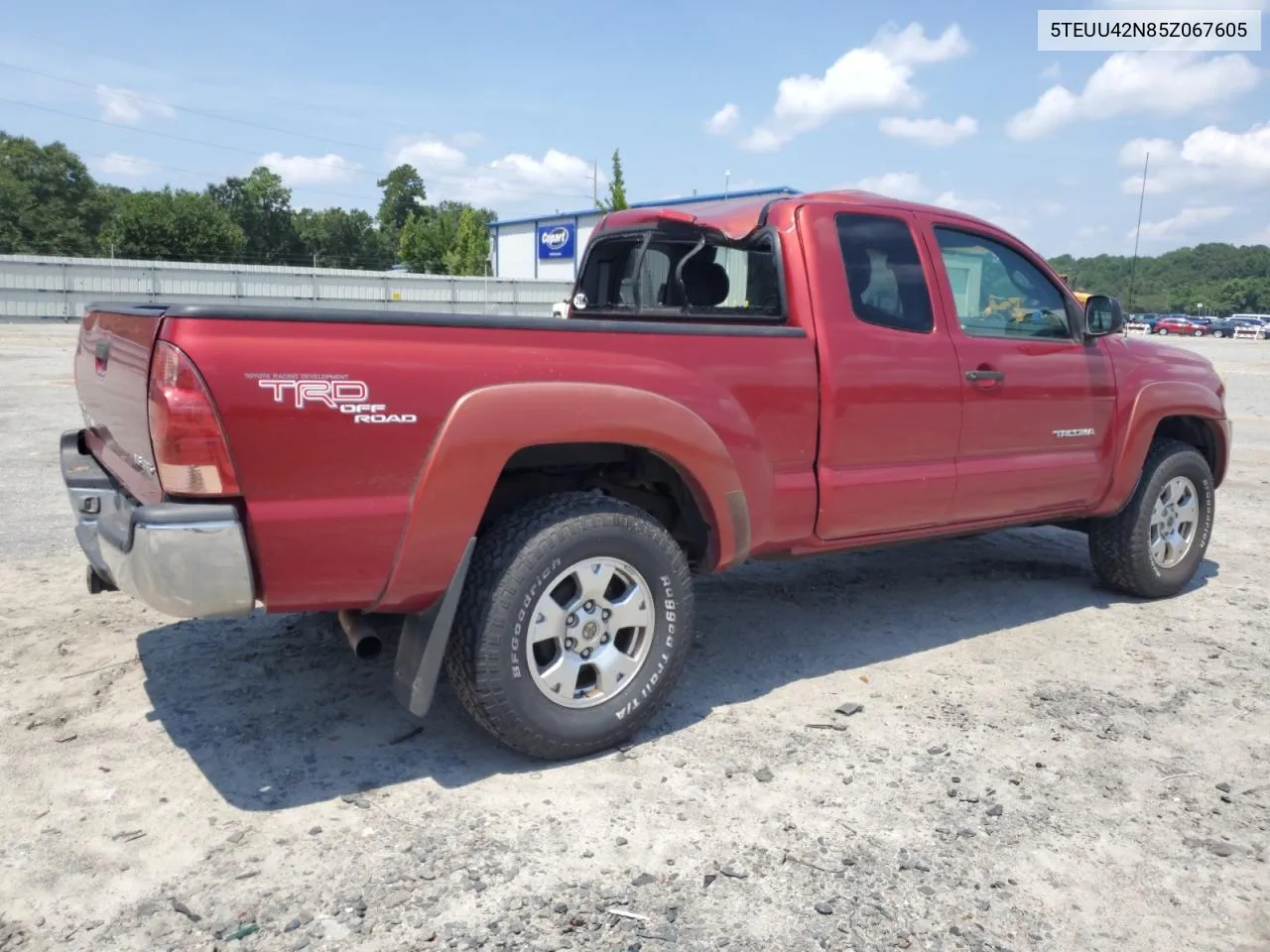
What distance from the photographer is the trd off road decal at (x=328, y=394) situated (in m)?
2.69

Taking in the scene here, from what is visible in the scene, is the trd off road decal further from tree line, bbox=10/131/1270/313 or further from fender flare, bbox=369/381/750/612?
tree line, bbox=10/131/1270/313

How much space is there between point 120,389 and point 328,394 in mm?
833

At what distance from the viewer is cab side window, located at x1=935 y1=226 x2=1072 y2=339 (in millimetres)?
4504

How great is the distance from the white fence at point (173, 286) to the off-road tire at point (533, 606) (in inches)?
929

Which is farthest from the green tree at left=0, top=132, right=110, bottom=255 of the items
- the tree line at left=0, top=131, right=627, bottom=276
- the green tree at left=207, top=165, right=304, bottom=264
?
the green tree at left=207, top=165, right=304, bottom=264

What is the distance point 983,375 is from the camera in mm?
4395

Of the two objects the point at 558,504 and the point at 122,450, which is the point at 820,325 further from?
the point at 122,450

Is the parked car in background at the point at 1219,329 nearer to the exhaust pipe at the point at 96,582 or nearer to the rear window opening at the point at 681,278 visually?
the rear window opening at the point at 681,278

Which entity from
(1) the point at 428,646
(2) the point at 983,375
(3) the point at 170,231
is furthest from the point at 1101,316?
(3) the point at 170,231

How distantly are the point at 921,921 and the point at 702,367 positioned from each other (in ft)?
6.05

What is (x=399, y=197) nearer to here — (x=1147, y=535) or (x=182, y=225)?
(x=182, y=225)

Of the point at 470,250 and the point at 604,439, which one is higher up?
the point at 470,250

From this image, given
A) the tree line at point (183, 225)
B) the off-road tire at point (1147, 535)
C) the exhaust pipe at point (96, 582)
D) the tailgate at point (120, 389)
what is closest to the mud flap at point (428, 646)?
the tailgate at point (120, 389)

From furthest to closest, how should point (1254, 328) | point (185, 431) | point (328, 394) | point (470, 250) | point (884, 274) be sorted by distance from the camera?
point (1254, 328) < point (470, 250) < point (884, 274) < point (328, 394) < point (185, 431)
